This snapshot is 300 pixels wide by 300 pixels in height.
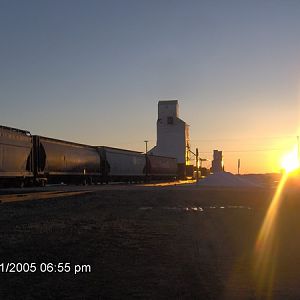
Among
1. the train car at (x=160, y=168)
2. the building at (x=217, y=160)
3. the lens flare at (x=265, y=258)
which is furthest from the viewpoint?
the building at (x=217, y=160)

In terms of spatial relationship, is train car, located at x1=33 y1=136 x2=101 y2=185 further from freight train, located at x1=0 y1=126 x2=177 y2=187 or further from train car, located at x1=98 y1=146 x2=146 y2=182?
train car, located at x1=98 y1=146 x2=146 y2=182

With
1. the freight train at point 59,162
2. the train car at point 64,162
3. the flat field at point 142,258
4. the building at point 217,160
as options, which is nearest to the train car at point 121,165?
the freight train at point 59,162

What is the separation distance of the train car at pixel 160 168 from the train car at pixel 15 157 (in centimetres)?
3653

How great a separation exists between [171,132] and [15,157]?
2950 inches

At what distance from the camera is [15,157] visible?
107ft

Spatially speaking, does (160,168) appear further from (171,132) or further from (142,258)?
(142,258)

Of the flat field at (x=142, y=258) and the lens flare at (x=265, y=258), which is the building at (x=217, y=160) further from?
the flat field at (x=142, y=258)

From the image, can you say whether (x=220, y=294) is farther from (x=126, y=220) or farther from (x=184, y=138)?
(x=184, y=138)

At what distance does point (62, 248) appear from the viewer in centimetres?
1073

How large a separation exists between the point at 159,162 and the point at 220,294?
68.7m

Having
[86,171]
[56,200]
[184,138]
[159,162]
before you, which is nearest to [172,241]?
[56,200]

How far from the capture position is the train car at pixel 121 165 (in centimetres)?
5469

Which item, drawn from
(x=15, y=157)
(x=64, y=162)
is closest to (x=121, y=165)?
(x=64, y=162)

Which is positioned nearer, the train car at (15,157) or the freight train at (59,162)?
the train car at (15,157)
